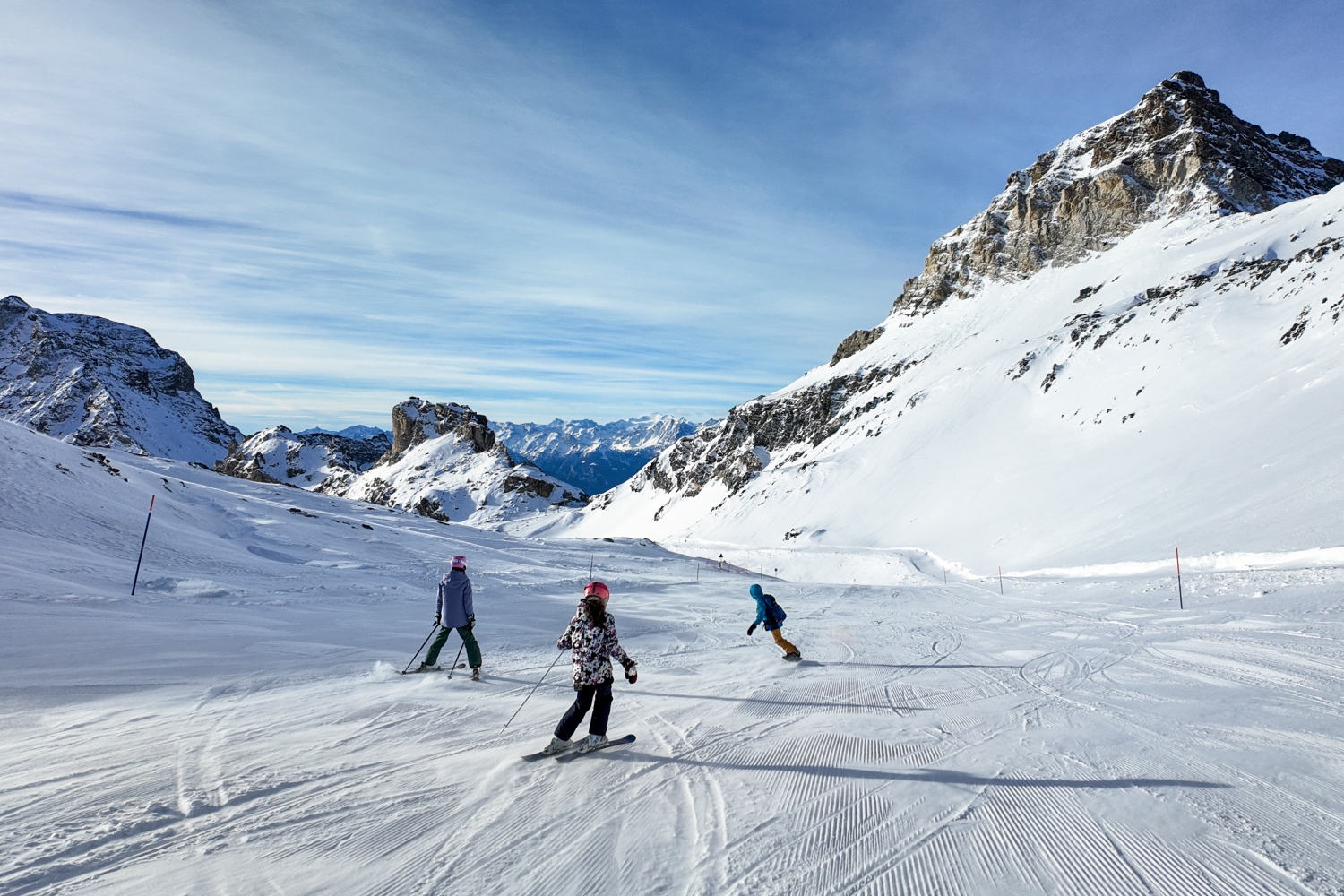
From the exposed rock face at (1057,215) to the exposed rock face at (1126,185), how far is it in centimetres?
22

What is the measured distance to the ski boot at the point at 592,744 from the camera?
6.27 m

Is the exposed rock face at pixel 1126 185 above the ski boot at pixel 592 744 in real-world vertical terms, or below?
above

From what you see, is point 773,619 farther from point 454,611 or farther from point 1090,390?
point 1090,390

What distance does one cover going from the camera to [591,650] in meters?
6.18

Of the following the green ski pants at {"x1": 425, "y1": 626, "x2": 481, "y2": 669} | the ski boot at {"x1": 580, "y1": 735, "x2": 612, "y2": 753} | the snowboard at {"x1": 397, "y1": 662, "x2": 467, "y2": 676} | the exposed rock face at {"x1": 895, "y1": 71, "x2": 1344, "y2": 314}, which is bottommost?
the snowboard at {"x1": 397, "y1": 662, "x2": 467, "y2": 676}

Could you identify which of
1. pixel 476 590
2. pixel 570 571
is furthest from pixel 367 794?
pixel 570 571

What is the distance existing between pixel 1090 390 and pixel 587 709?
2339 inches

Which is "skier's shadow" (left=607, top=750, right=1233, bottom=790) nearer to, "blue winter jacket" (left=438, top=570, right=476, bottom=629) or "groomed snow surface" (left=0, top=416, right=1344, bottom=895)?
"groomed snow surface" (left=0, top=416, right=1344, bottom=895)

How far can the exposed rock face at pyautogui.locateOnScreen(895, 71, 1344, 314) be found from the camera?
101062mm

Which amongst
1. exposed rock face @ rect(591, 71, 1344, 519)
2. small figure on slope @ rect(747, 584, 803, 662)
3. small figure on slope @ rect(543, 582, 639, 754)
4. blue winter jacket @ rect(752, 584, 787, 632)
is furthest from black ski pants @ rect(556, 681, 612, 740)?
exposed rock face @ rect(591, 71, 1344, 519)

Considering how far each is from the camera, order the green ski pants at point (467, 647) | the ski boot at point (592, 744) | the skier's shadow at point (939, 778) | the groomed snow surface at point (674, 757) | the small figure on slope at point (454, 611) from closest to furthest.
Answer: the groomed snow surface at point (674, 757) < the skier's shadow at point (939, 778) < the ski boot at point (592, 744) < the green ski pants at point (467, 647) < the small figure on slope at point (454, 611)

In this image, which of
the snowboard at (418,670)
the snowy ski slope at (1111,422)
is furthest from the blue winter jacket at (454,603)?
the snowy ski slope at (1111,422)

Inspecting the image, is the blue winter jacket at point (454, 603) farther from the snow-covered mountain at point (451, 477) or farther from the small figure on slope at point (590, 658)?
the snow-covered mountain at point (451, 477)

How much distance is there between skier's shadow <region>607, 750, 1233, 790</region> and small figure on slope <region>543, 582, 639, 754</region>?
1.72ft
